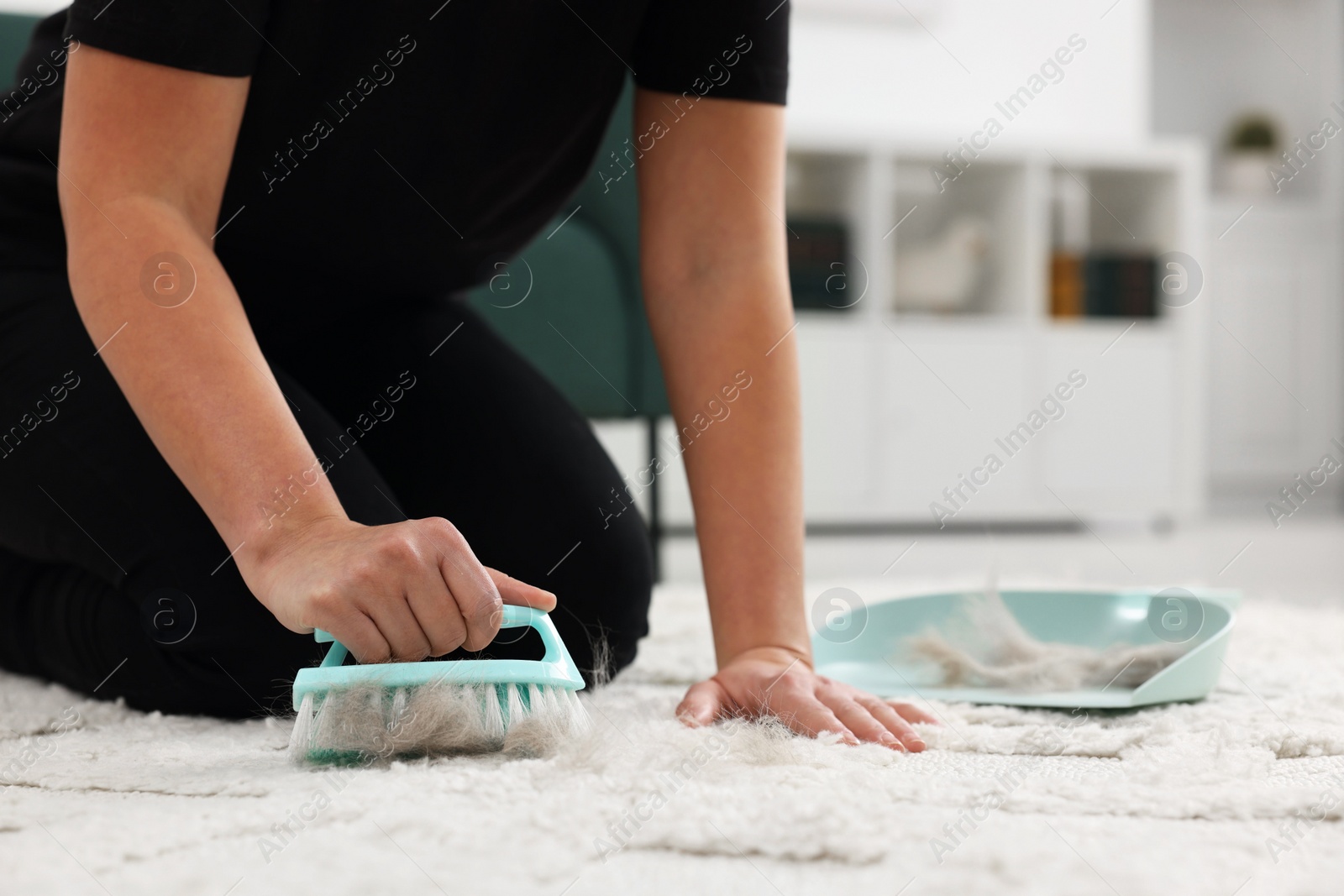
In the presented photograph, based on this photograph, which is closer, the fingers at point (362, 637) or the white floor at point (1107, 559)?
the fingers at point (362, 637)

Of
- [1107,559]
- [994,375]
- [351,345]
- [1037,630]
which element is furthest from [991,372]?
[351,345]

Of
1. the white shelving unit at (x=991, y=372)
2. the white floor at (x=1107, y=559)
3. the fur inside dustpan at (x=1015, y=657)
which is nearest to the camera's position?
the fur inside dustpan at (x=1015, y=657)

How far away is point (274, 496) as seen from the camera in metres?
0.47

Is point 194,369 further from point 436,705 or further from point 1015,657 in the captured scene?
point 1015,657

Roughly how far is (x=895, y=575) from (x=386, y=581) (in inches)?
53.9

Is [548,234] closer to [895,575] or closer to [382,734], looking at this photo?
[895,575]

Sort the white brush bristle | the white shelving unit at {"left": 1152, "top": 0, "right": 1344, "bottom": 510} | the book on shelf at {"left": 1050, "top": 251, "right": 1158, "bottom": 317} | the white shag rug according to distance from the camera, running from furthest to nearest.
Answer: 1. the white shelving unit at {"left": 1152, "top": 0, "right": 1344, "bottom": 510}
2. the book on shelf at {"left": 1050, "top": 251, "right": 1158, "bottom": 317}
3. the white brush bristle
4. the white shag rug

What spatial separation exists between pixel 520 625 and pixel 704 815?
0.41 ft

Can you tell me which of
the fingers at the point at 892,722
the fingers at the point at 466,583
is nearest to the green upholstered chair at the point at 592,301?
the fingers at the point at 892,722

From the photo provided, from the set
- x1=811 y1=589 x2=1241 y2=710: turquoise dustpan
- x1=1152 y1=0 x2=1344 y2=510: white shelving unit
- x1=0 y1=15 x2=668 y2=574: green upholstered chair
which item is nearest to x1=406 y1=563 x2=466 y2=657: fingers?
x1=811 y1=589 x2=1241 y2=710: turquoise dustpan

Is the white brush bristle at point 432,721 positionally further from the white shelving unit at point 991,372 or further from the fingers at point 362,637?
the white shelving unit at point 991,372

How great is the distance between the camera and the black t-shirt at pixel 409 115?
0.65 meters

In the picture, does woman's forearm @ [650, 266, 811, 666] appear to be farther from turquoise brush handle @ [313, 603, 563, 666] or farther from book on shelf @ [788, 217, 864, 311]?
book on shelf @ [788, 217, 864, 311]

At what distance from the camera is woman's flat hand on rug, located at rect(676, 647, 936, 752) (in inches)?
20.6
